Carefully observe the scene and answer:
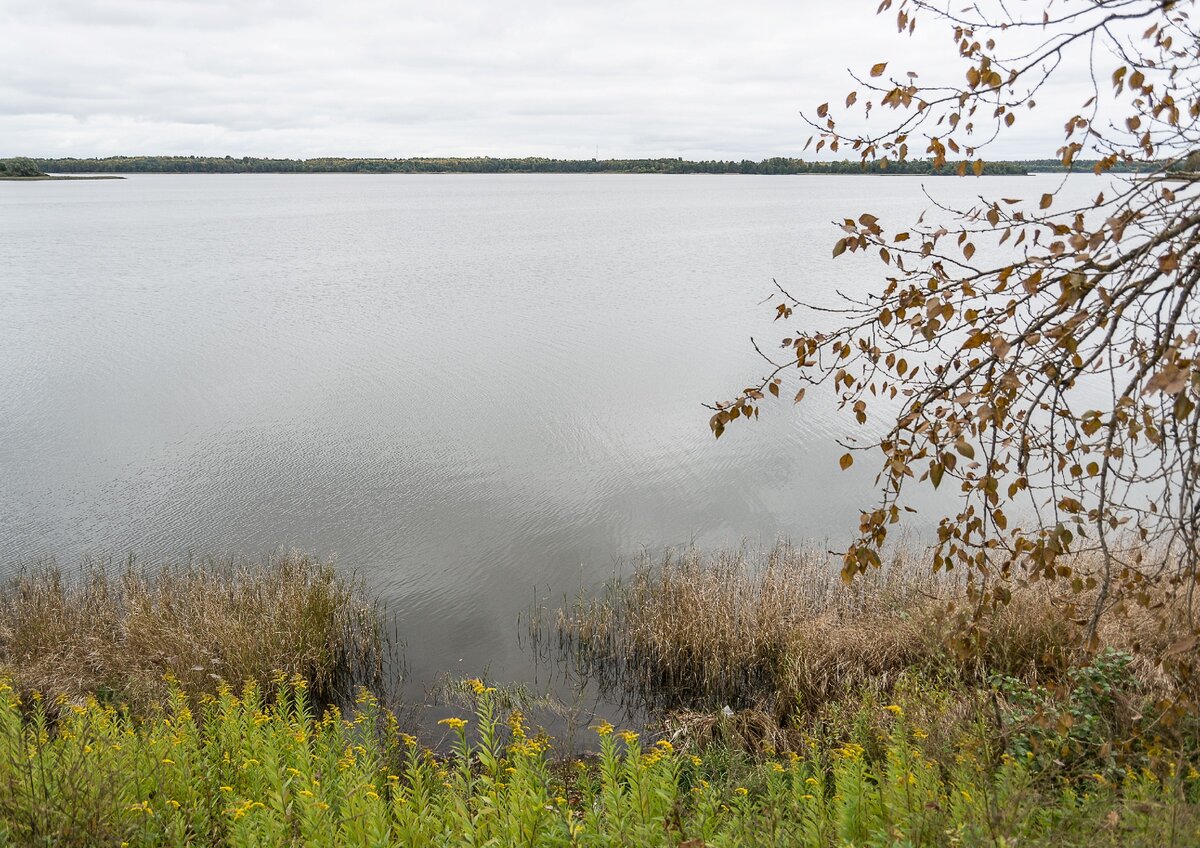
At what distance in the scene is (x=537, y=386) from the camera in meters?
20.2

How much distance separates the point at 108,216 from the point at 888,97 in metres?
90.2

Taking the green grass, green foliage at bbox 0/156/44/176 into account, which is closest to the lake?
the green grass

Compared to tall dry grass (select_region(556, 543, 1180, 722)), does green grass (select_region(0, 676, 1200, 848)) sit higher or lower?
→ higher

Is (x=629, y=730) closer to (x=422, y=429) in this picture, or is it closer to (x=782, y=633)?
(x=782, y=633)

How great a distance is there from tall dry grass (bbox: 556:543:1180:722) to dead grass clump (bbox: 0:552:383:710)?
8.22ft

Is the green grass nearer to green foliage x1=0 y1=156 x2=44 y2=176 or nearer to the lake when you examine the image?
the lake

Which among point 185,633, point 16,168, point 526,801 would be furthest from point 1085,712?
point 16,168

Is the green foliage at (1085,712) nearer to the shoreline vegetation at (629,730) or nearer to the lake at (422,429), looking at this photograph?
the shoreline vegetation at (629,730)

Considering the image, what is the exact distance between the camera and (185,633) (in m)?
8.37

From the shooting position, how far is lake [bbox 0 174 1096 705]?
11867 mm

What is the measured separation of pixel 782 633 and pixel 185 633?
5.90 metres

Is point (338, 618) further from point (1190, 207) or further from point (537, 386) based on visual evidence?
point (537, 386)

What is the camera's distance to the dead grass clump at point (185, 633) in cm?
809

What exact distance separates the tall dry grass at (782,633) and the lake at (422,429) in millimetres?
1202
